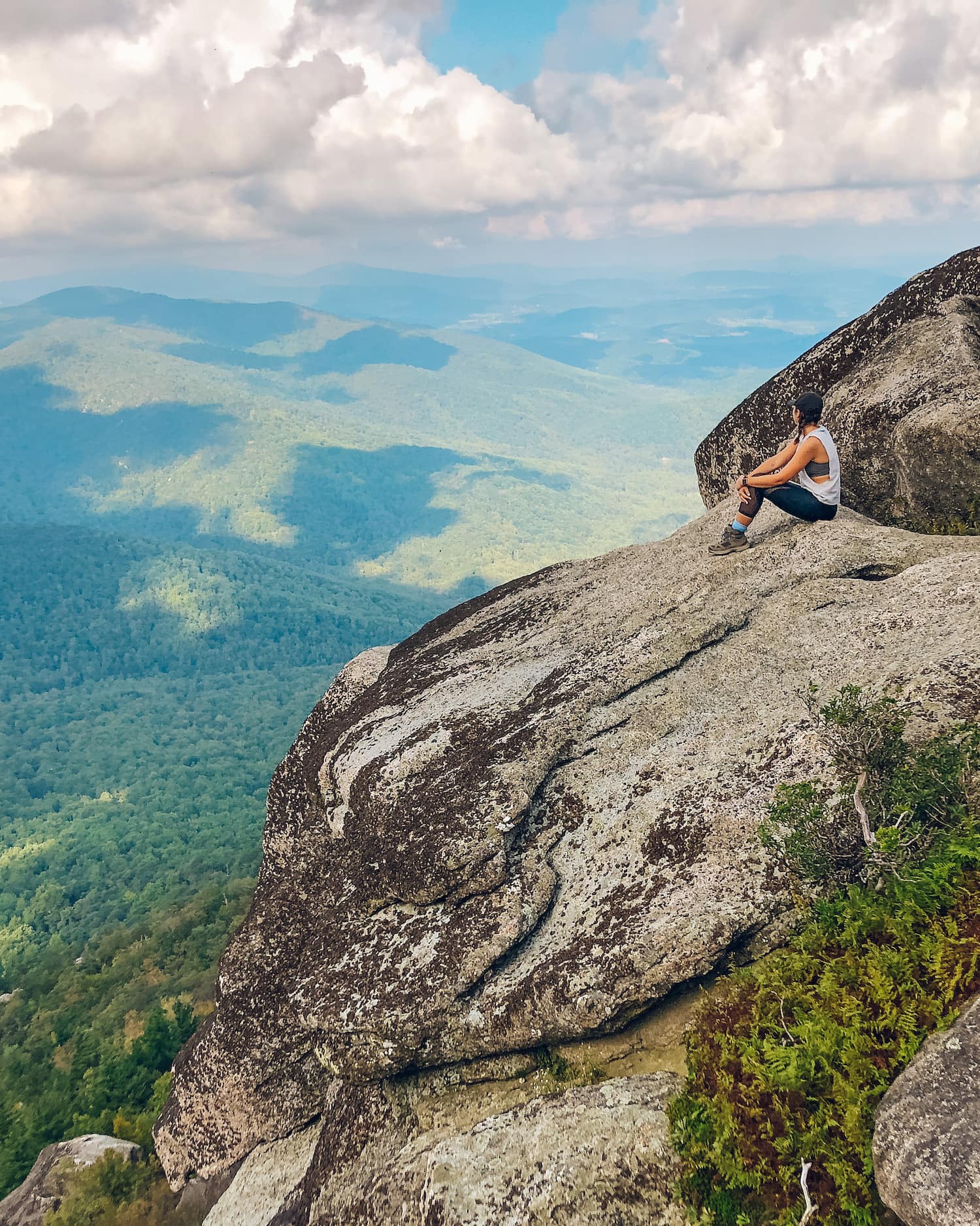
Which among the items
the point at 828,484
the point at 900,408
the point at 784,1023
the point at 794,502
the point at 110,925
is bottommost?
the point at 110,925

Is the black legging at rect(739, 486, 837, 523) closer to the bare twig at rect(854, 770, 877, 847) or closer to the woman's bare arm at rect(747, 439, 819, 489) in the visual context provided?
the woman's bare arm at rect(747, 439, 819, 489)

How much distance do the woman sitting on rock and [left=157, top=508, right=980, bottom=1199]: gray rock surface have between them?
524 mm

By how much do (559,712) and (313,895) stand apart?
708 centimetres

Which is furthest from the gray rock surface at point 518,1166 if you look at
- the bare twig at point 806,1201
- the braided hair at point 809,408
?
the braided hair at point 809,408

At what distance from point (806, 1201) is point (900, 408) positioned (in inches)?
636

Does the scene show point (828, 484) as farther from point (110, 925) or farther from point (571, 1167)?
point (110, 925)

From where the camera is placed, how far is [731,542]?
55.0ft

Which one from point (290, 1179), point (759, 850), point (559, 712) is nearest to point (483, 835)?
point (559, 712)

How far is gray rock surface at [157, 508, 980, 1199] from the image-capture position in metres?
10.9

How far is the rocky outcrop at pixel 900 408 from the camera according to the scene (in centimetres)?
1666

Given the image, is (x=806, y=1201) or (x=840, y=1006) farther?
Result: (x=840, y=1006)

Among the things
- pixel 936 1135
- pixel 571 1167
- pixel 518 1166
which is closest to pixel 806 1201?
pixel 936 1135

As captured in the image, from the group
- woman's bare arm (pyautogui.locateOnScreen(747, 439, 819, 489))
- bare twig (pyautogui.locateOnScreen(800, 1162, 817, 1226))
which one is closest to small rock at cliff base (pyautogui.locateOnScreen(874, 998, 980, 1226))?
bare twig (pyautogui.locateOnScreen(800, 1162, 817, 1226))

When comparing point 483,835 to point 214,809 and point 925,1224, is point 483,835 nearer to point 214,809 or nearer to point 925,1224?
point 925,1224
